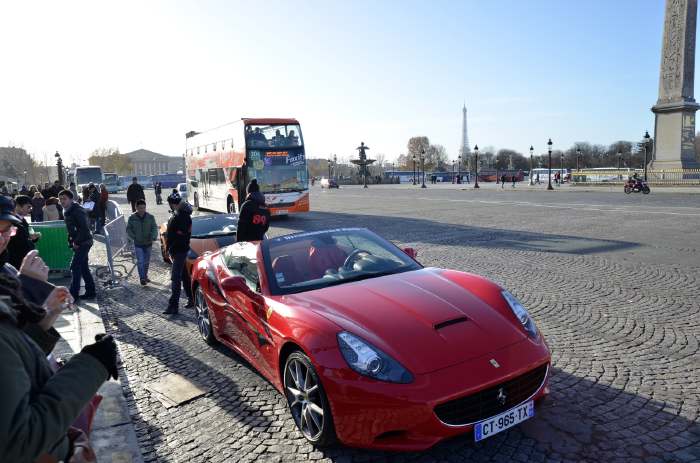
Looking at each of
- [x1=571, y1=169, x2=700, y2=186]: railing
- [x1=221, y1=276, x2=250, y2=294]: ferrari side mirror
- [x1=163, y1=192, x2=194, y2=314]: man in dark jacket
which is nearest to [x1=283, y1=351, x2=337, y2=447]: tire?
[x1=221, y1=276, x2=250, y2=294]: ferrari side mirror

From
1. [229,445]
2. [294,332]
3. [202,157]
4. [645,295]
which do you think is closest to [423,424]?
[294,332]

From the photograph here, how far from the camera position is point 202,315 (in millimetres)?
6051

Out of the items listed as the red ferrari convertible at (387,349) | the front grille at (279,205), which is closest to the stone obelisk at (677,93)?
the front grille at (279,205)

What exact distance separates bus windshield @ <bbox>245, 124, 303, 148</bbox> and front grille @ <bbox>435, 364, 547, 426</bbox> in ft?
59.6

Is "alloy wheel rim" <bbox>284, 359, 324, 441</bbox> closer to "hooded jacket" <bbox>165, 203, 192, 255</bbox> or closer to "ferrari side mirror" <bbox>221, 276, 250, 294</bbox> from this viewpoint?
"ferrari side mirror" <bbox>221, 276, 250, 294</bbox>

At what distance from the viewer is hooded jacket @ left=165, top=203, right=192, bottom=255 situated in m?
7.60

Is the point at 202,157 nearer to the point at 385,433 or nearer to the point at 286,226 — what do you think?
the point at 286,226

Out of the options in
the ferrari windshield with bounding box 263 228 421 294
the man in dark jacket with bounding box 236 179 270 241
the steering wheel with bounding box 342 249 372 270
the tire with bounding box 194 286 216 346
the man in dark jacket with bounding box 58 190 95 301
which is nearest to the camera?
the ferrari windshield with bounding box 263 228 421 294

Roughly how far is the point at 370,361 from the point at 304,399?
702mm

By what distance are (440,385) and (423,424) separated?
0.25m

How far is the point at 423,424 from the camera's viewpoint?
3072 millimetres

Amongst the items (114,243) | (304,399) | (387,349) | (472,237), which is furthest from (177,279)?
(472,237)

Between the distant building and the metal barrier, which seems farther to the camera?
the distant building

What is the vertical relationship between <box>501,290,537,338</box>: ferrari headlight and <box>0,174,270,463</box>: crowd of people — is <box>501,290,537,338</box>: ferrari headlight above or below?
below
